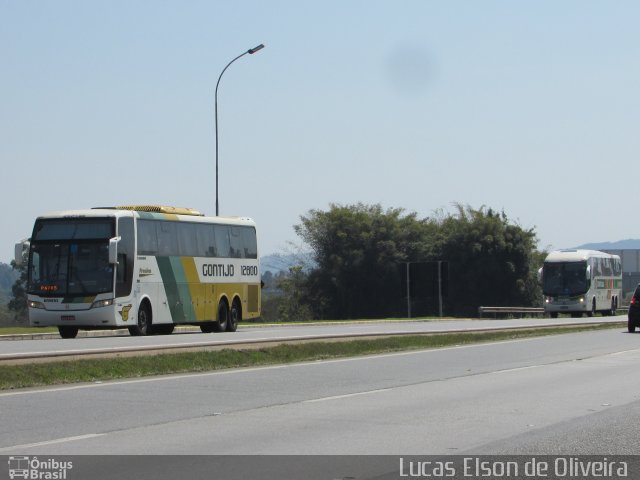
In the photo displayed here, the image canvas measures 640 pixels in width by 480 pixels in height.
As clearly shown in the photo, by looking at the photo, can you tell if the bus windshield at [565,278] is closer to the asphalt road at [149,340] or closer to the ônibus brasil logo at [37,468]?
the asphalt road at [149,340]

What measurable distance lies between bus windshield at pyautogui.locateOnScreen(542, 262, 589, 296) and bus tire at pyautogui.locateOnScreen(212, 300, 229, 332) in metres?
33.1

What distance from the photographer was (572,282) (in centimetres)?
6700

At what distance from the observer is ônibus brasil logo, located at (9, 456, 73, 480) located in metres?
9.34

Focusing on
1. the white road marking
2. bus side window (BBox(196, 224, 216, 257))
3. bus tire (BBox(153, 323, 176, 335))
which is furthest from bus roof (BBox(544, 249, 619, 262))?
the white road marking

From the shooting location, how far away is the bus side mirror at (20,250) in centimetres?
3203

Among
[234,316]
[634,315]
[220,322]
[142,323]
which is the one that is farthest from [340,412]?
[634,315]

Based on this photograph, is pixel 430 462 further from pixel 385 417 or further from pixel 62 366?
pixel 62 366

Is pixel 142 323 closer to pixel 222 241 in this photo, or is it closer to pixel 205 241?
pixel 205 241

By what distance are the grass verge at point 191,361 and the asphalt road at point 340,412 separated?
83 cm

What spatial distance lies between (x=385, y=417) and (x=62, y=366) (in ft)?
24.0

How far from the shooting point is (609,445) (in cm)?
1148

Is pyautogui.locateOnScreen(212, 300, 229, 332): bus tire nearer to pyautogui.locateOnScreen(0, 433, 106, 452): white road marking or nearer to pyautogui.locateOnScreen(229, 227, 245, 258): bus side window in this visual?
pyautogui.locateOnScreen(229, 227, 245, 258): bus side window


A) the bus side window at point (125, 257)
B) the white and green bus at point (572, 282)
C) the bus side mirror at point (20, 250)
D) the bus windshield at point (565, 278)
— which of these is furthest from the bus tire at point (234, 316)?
the bus windshield at point (565, 278)

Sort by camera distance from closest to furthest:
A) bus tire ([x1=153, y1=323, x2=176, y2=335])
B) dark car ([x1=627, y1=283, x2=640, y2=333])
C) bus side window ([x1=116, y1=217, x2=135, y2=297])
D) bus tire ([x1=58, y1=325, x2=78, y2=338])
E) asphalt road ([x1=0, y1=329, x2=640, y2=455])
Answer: asphalt road ([x1=0, y1=329, x2=640, y2=455]) < bus side window ([x1=116, y1=217, x2=135, y2=297]) < bus tire ([x1=58, y1=325, x2=78, y2=338]) < bus tire ([x1=153, y1=323, x2=176, y2=335]) < dark car ([x1=627, y1=283, x2=640, y2=333])
